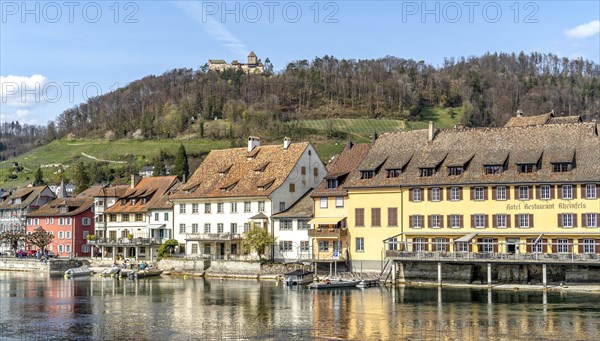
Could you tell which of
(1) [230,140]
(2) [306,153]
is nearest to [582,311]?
(2) [306,153]

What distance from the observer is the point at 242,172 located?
9512 centimetres

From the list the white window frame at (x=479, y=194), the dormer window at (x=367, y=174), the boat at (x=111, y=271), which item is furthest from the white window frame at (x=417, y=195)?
the boat at (x=111, y=271)

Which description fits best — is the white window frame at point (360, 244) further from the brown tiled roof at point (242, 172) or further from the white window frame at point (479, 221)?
the brown tiled roof at point (242, 172)

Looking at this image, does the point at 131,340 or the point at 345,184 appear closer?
the point at 131,340

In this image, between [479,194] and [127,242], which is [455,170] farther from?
[127,242]

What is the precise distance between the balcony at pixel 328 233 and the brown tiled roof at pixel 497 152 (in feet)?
15.0

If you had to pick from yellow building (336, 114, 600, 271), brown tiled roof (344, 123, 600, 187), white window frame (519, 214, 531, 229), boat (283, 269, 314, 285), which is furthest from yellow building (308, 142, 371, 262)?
white window frame (519, 214, 531, 229)

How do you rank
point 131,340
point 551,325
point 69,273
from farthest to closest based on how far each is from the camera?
point 69,273 < point 551,325 < point 131,340

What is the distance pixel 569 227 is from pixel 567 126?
9.85 m

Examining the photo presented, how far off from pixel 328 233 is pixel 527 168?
1981 centimetres

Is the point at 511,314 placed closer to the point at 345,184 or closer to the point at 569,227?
the point at 569,227

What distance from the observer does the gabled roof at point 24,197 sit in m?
128

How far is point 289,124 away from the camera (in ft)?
652

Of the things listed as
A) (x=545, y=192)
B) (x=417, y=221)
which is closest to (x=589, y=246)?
(x=545, y=192)
